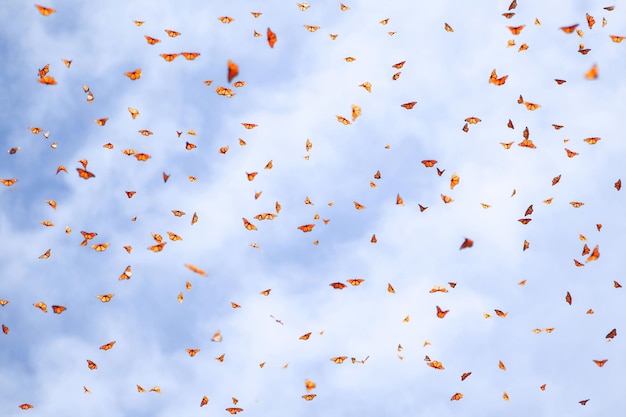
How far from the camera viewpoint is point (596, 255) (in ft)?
78.8

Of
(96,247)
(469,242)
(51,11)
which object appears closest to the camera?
(469,242)

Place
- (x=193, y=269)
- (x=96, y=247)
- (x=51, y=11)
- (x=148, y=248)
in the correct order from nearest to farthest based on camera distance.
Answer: (x=193, y=269)
(x=51, y=11)
(x=148, y=248)
(x=96, y=247)

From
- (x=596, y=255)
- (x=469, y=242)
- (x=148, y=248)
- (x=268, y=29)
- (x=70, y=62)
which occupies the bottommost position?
(x=148, y=248)

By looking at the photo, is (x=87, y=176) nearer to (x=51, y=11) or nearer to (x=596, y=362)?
(x=51, y=11)

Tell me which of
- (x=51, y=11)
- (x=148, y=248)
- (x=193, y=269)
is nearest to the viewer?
(x=193, y=269)

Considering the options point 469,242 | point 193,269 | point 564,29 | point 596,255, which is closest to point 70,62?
point 193,269

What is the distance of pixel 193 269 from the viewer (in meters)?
18.7

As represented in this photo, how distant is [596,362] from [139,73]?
26.5 m

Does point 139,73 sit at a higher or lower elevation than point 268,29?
lower

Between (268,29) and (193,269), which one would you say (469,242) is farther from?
(268,29)

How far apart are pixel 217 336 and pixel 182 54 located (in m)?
13.0

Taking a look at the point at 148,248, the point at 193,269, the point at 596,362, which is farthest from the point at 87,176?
the point at 596,362

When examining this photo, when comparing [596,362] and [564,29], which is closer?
[564,29]

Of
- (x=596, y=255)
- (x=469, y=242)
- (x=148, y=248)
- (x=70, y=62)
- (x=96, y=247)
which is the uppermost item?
(x=70, y=62)
